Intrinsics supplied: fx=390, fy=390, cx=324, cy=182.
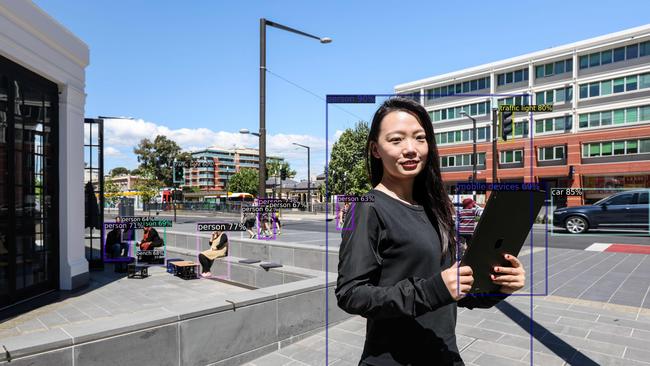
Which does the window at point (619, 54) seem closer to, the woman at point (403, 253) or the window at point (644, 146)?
the window at point (644, 146)

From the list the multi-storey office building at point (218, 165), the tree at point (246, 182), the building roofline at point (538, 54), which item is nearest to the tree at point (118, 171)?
the multi-storey office building at point (218, 165)

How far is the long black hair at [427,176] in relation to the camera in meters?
1.68

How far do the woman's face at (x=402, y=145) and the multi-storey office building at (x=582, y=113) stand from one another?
3835cm

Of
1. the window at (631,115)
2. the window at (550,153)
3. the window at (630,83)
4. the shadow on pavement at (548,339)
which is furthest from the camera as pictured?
the window at (550,153)

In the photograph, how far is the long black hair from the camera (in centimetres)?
168

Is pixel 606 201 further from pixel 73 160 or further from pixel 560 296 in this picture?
pixel 73 160

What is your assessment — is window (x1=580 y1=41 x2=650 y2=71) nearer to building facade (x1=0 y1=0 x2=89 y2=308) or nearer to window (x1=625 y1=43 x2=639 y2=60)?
window (x1=625 y1=43 x2=639 y2=60)

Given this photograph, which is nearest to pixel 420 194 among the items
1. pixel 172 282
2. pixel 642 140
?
pixel 172 282

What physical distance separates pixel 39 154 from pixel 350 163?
278 inches

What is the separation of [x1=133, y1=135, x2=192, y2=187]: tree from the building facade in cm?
7320

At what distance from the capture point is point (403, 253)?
1511 mm

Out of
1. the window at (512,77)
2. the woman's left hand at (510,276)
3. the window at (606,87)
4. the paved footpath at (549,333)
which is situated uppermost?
the window at (512,77)

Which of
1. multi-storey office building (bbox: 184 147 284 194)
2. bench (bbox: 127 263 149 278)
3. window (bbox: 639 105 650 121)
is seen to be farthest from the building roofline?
multi-storey office building (bbox: 184 147 284 194)

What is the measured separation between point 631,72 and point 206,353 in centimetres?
4864
